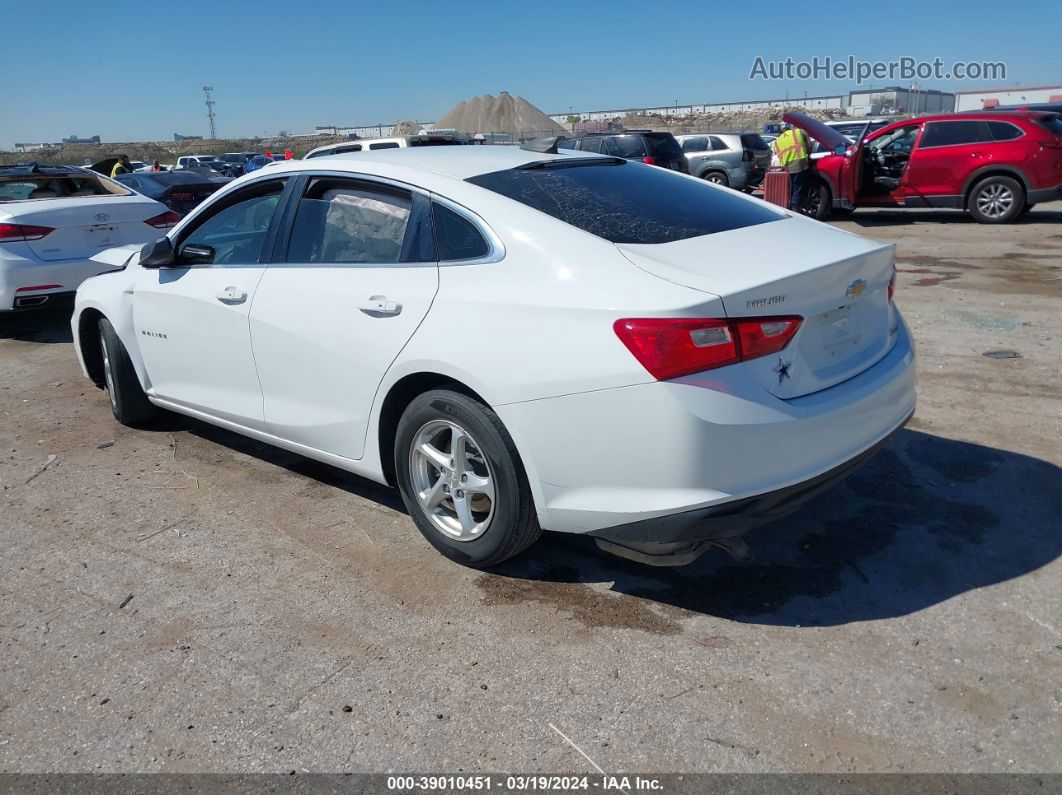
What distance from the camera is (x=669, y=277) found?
299 cm

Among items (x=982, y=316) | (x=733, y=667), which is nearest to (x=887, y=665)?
(x=733, y=667)

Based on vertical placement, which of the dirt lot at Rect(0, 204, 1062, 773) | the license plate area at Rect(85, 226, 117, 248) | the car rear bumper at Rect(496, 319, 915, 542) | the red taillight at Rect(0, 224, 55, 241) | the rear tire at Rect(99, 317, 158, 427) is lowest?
the dirt lot at Rect(0, 204, 1062, 773)

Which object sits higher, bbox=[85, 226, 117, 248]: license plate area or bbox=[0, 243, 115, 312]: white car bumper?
bbox=[85, 226, 117, 248]: license plate area

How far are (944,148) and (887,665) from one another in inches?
523

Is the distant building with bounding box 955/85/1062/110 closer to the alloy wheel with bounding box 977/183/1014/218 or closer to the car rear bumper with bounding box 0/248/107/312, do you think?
the alloy wheel with bounding box 977/183/1014/218

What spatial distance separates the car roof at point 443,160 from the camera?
385 cm

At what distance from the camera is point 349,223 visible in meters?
3.99

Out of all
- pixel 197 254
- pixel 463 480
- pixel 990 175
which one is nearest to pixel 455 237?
pixel 463 480

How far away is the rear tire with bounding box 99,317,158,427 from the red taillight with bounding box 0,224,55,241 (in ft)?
10.3

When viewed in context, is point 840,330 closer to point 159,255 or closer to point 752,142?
point 159,255

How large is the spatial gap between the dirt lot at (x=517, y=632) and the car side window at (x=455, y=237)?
51.1 inches

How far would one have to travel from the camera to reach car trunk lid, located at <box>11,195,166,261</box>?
8094 millimetres

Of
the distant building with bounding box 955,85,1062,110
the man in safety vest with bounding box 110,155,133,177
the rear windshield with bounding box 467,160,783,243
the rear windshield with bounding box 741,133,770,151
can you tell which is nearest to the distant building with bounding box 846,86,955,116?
the distant building with bounding box 955,85,1062,110

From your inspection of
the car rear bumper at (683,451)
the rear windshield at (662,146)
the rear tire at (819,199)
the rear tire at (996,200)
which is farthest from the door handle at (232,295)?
the rear windshield at (662,146)
